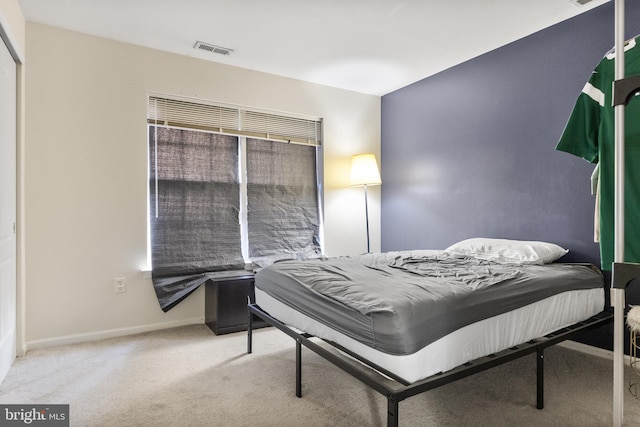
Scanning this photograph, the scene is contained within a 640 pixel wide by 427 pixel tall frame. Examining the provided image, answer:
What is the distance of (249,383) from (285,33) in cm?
262

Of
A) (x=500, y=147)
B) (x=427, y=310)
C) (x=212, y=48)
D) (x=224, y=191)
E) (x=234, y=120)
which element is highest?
(x=212, y=48)

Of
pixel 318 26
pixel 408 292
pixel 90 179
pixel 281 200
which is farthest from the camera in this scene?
pixel 281 200

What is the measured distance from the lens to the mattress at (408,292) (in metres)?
1.50

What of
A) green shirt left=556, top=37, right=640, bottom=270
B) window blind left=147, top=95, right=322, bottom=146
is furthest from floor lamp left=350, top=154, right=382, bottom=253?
green shirt left=556, top=37, right=640, bottom=270

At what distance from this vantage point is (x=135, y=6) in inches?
102

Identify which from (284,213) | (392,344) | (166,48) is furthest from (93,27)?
(392,344)

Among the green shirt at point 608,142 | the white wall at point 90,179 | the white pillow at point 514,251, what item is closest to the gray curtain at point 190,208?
the white wall at point 90,179

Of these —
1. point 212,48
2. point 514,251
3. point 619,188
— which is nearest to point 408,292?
point 619,188

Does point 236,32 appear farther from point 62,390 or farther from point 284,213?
point 62,390

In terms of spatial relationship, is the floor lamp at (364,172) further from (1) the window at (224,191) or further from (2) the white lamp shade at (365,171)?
(1) the window at (224,191)

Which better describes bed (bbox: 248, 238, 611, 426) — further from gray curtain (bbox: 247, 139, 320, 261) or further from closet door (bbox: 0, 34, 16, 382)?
closet door (bbox: 0, 34, 16, 382)

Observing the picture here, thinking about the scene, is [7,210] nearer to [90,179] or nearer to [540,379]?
[90,179]

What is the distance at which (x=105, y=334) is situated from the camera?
3.04m

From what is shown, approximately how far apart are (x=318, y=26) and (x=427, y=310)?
234cm
